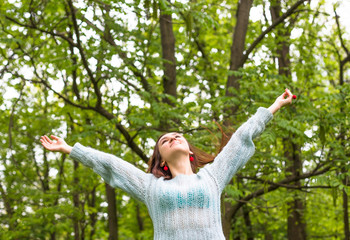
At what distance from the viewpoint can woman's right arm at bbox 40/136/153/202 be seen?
11.0ft

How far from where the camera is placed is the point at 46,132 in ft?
32.2

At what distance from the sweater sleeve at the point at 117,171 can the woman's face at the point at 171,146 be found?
0.20 m

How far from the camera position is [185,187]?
10.4ft

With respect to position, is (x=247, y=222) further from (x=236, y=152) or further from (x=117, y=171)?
(x=117, y=171)

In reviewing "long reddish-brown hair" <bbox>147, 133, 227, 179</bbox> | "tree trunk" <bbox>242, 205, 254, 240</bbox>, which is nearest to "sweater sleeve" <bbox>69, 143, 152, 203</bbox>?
"long reddish-brown hair" <bbox>147, 133, 227, 179</bbox>

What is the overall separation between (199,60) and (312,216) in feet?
18.0

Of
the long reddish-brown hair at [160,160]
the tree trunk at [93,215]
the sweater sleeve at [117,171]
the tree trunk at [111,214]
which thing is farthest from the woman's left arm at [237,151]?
the tree trunk at [93,215]

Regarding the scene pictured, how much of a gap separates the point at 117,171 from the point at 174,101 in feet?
11.6

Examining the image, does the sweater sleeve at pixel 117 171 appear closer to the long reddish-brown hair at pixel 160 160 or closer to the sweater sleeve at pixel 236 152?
the long reddish-brown hair at pixel 160 160

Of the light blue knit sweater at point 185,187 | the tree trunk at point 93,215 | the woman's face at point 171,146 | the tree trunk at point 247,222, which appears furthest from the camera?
the tree trunk at point 93,215

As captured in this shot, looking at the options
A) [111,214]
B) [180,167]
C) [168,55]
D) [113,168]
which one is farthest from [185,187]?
[111,214]

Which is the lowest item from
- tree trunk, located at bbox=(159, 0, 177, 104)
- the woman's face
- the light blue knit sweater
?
the light blue knit sweater

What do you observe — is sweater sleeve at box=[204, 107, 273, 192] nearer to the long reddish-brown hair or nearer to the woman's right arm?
the long reddish-brown hair

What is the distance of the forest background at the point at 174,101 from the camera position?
669cm
